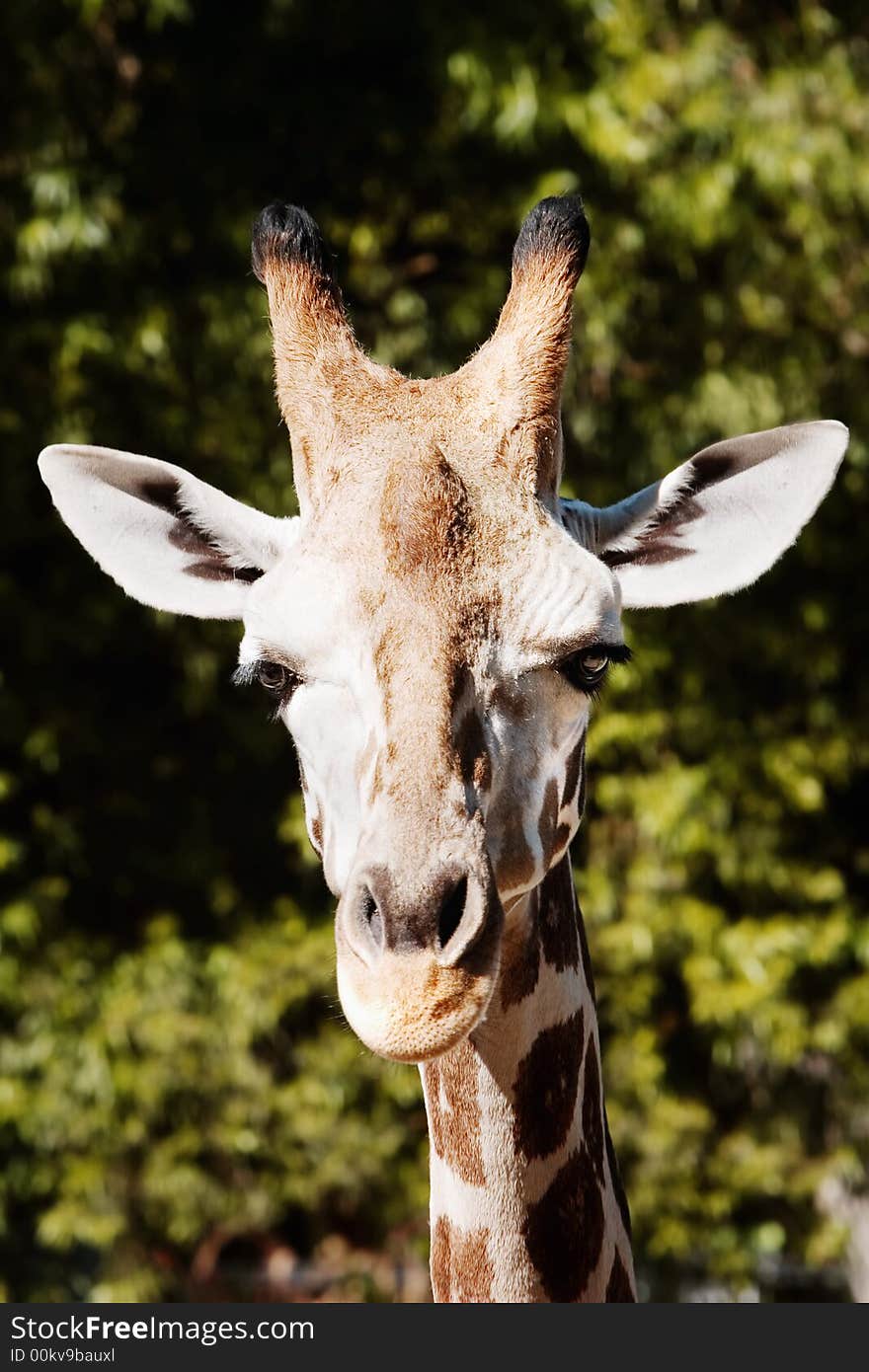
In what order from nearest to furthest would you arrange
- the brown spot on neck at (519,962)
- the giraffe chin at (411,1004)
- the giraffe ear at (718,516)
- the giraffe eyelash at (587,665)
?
the giraffe chin at (411,1004) < the giraffe eyelash at (587,665) < the brown spot on neck at (519,962) < the giraffe ear at (718,516)

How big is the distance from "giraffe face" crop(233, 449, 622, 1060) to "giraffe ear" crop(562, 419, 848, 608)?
0.35 meters

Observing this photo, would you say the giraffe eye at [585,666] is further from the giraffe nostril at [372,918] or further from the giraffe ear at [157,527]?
the giraffe ear at [157,527]

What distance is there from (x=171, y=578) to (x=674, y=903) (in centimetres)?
416

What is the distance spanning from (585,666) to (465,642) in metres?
0.28

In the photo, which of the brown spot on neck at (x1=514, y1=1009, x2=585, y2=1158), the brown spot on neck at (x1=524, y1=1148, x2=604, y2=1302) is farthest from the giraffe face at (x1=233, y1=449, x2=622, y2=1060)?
the brown spot on neck at (x1=524, y1=1148, x2=604, y2=1302)

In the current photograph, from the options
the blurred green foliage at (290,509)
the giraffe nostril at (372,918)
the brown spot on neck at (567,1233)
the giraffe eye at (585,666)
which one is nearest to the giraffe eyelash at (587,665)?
the giraffe eye at (585,666)

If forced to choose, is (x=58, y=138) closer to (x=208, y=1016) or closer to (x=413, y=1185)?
(x=208, y=1016)

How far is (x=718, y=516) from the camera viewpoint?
9.48 ft

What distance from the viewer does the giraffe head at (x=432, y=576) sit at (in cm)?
212

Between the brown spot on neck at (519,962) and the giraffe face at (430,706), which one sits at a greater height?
the giraffe face at (430,706)

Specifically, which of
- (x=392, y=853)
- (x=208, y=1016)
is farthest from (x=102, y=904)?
(x=392, y=853)

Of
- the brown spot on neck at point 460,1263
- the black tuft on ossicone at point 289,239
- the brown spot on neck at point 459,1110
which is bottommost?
the brown spot on neck at point 460,1263

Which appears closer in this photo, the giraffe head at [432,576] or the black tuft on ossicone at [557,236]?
the giraffe head at [432,576]

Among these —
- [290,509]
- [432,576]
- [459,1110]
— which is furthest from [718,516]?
[290,509]
